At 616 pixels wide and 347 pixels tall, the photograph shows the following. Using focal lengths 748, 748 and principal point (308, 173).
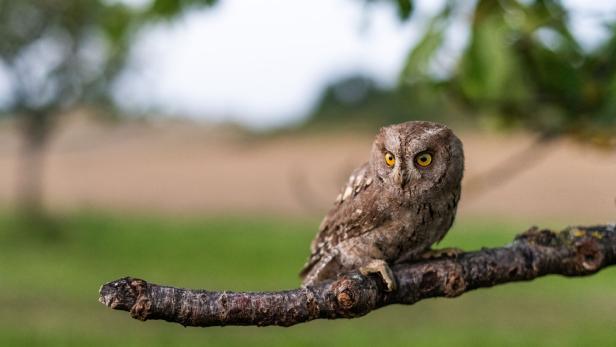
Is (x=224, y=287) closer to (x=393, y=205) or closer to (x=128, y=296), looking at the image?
(x=393, y=205)

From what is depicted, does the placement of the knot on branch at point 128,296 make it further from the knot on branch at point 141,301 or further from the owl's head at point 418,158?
the owl's head at point 418,158

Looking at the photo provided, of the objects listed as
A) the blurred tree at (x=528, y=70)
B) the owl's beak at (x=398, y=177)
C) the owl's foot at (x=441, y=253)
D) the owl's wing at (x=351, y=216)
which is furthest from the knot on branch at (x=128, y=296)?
the blurred tree at (x=528, y=70)

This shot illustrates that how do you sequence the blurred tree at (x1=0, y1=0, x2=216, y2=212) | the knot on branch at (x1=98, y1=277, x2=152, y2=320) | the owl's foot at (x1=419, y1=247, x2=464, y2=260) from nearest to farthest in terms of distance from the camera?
1. the knot on branch at (x1=98, y1=277, x2=152, y2=320)
2. the owl's foot at (x1=419, y1=247, x2=464, y2=260)
3. the blurred tree at (x1=0, y1=0, x2=216, y2=212)

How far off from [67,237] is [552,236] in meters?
23.8

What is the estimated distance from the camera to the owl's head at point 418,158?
2.24m

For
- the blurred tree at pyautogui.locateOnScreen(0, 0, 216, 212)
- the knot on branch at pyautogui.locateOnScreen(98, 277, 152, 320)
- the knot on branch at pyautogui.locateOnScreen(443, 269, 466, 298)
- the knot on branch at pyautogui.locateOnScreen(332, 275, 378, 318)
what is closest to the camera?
the knot on branch at pyautogui.locateOnScreen(98, 277, 152, 320)

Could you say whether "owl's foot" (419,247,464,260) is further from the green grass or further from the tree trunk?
the tree trunk

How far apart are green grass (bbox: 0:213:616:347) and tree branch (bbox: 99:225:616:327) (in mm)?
9614

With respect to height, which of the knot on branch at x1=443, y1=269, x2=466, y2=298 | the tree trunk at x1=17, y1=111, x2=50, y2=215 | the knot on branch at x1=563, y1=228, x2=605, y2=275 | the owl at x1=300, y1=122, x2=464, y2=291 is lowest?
the knot on branch at x1=443, y1=269, x2=466, y2=298

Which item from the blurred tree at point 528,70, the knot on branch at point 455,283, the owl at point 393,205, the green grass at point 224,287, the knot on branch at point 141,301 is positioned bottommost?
the knot on branch at point 141,301

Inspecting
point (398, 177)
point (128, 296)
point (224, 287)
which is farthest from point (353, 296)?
point (224, 287)

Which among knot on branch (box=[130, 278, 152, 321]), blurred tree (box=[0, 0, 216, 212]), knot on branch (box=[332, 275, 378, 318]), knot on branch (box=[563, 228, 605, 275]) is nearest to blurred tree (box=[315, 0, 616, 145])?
knot on branch (box=[563, 228, 605, 275])

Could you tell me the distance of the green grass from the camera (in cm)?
1308

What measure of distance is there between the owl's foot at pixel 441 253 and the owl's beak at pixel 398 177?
0.32 meters
